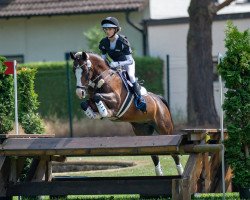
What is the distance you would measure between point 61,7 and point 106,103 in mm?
20488

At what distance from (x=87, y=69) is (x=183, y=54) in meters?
17.6

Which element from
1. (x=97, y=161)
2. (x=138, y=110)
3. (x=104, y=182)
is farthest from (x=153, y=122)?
(x=97, y=161)

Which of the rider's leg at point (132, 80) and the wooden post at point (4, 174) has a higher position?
the rider's leg at point (132, 80)

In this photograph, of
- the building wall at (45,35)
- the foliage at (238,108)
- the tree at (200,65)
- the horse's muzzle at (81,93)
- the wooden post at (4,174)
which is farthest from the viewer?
the building wall at (45,35)

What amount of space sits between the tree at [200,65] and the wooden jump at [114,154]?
48.6 feet

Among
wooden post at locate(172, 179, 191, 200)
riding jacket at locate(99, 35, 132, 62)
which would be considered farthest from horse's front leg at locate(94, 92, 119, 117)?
wooden post at locate(172, 179, 191, 200)

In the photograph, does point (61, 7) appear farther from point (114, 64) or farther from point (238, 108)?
point (238, 108)

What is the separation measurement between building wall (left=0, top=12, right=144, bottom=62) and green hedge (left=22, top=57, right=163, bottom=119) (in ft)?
16.2

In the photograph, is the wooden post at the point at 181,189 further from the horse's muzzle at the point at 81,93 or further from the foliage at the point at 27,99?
the foliage at the point at 27,99

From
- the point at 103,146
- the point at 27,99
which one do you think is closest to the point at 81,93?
the point at 103,146

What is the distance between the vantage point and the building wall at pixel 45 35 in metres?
36.1

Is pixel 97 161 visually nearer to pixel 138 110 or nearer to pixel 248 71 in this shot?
pixel 138 110

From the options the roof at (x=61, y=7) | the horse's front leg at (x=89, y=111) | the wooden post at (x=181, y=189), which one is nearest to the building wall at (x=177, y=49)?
the roof at (x=61, y=7)

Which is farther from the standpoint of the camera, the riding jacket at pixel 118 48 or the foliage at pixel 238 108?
the riding jacket at pixel 118 48
